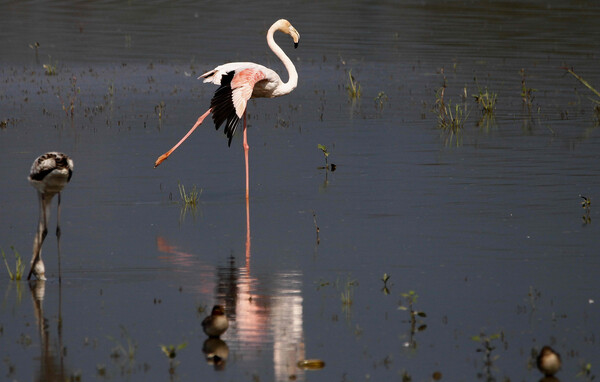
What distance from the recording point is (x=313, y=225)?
12.1m

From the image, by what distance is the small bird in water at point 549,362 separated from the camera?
7.09 m

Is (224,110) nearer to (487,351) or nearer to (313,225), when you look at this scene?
(313,225)

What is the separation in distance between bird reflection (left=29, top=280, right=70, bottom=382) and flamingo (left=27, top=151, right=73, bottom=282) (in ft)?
0.90

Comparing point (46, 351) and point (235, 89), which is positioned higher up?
point (235, 89)

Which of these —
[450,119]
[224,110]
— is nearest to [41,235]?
[224,110]

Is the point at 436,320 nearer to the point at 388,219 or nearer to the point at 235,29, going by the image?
the point at 388,219

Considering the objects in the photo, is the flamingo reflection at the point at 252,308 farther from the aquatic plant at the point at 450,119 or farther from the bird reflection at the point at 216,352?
the aquatic plant at the point at 450,119

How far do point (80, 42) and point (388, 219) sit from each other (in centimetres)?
2247

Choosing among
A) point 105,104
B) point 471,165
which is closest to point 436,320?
point 471,165

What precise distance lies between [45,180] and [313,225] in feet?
11.0

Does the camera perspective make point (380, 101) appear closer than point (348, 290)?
No

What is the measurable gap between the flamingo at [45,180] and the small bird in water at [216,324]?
2207 mm

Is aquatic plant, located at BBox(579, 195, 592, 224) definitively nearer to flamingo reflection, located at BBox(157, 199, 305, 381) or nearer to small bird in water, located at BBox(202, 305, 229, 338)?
flamingo reflection, located at BBox(157, 199, 305, 381)

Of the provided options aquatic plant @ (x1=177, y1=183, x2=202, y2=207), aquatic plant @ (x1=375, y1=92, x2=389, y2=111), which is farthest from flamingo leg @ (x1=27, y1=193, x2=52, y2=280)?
aquatic plant @ (x1=375, y1=92, x2=389, y2=111)
